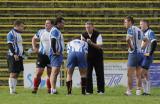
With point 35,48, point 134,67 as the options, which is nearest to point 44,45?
point 35,48

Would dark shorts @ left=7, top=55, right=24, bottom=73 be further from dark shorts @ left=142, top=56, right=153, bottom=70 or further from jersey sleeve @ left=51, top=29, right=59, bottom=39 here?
dark shorts @ left=142, top=56, right=153, bottom=70

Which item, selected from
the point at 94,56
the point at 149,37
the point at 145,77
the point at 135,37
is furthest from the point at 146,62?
the point at 94,56

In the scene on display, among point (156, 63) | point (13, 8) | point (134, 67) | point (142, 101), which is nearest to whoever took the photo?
point (142, 101)

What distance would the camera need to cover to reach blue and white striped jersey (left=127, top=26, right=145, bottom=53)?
55.1 ft

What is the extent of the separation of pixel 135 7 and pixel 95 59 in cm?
1011

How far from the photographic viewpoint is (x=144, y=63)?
17.5 metres

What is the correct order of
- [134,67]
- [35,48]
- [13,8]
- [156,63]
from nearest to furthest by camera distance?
[134,67], [35,48], [156,63], [13,8]

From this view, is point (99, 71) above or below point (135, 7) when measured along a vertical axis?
below

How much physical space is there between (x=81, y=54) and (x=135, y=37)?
144 cm

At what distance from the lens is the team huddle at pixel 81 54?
16625 millimetres

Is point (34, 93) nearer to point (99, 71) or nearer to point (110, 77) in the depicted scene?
point (99, 71)

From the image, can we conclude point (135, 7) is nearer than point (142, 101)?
No

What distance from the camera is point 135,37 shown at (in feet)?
55.4

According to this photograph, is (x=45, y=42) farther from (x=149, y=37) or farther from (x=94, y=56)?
(x=149, y=37)
